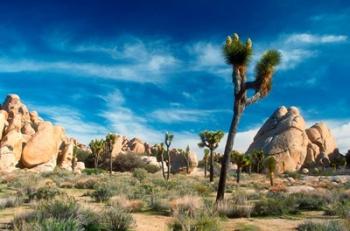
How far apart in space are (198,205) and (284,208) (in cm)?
333

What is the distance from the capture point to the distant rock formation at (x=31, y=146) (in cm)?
4888

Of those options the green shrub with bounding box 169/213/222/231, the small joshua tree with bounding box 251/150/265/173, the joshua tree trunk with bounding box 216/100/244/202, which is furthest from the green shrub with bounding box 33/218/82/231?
the small joshua tree with bounding box 251/150/265/173

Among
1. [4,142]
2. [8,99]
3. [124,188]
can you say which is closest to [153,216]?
[124,188]

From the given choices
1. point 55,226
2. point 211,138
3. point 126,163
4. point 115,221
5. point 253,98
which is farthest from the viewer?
point 126,163

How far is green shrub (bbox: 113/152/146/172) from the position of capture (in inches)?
2869

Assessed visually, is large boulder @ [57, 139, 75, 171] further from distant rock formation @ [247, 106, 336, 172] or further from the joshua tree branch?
the joshua tree branch

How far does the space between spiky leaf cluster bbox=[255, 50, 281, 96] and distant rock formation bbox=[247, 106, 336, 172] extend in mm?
61514

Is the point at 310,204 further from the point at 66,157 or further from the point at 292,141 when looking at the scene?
the point at 292,141

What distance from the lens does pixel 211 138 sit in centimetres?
4697

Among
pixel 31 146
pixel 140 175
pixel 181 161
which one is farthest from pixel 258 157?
pixel 140 175

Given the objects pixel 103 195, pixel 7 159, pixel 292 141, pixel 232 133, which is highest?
pixel 292 141

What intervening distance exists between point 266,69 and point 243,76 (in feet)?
3.26

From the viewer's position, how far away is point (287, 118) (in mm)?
94250

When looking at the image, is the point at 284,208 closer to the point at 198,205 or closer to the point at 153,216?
the point at 198,205
